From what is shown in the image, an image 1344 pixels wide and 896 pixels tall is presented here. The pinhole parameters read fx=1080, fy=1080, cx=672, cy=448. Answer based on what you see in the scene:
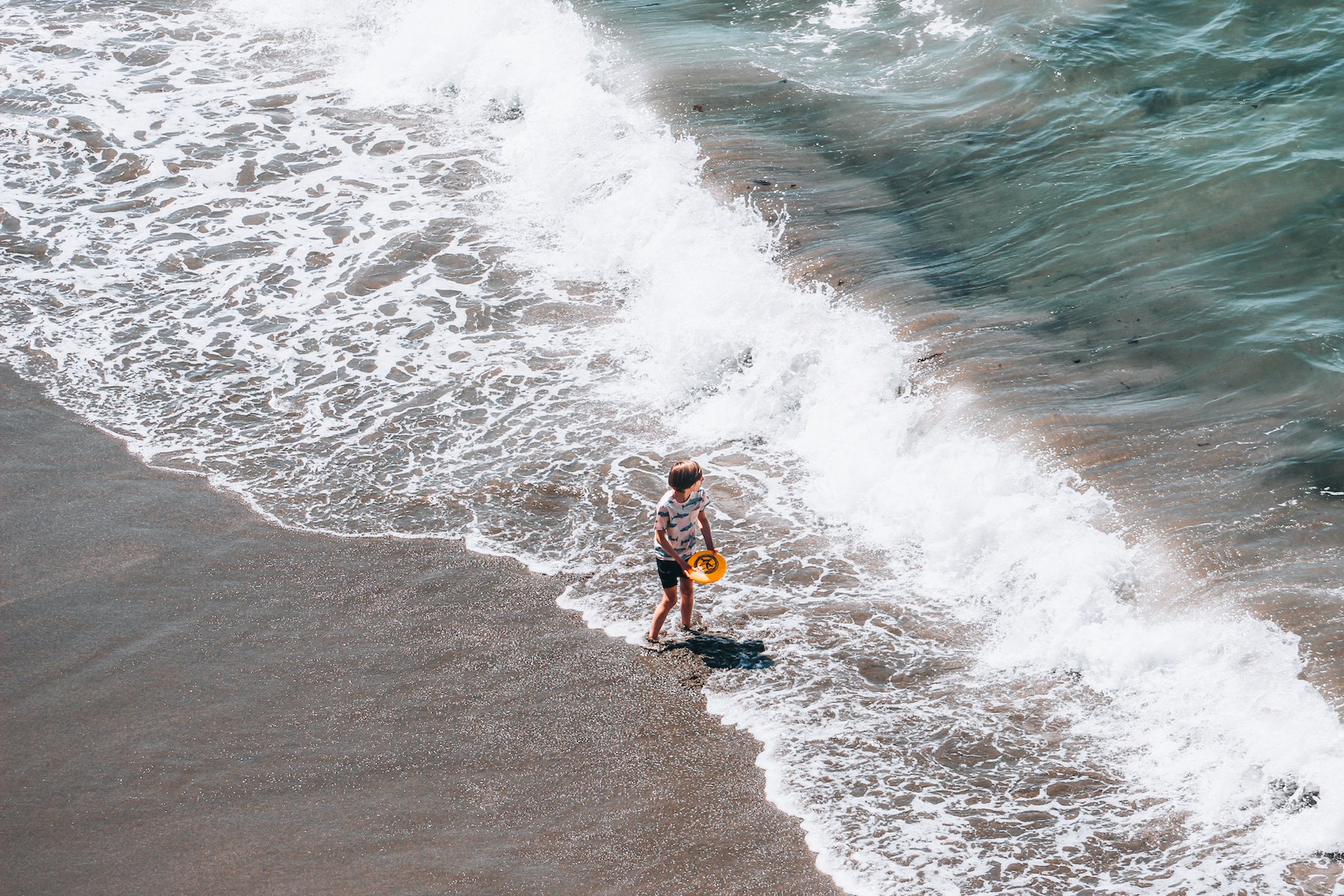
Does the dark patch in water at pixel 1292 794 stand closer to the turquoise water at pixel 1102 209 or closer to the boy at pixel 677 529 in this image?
the turquoise water at pixel 1102 209

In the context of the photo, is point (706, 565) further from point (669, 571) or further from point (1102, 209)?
point (1102, 209)

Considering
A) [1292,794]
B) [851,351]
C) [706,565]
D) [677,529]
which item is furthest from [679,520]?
[1292,794]

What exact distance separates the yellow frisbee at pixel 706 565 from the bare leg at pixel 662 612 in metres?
0.19

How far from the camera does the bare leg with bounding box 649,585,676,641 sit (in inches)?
277

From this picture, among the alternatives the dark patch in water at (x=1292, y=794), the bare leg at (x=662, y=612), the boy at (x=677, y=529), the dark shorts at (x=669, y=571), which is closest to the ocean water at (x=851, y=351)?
the dark patch in water at (x=1292, y=794)

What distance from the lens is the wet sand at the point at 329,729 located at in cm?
539

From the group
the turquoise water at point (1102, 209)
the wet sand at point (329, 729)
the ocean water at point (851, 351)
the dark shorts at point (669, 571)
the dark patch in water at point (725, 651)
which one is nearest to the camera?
the wet sand at point (329, 729)

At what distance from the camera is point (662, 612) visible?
7055 millimetres

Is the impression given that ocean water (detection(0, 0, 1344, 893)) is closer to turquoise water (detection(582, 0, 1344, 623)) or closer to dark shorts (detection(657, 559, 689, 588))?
turquoise water (detection(582, 0, 1344, 623))

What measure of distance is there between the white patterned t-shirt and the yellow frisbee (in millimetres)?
94

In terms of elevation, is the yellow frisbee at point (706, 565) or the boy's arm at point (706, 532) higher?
the boy's arm at point (706, 532)

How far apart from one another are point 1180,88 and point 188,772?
1253 cm

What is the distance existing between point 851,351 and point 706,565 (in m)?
3.42

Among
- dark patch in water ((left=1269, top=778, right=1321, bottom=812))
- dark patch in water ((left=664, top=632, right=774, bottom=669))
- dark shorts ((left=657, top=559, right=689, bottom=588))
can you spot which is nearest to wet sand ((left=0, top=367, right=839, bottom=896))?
dark patch in water ((left=664, top=632, right=774, bottom=669))
